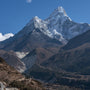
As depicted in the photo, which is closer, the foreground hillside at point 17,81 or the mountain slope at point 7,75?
the foreground hillside at point 17,81

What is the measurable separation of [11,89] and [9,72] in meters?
52.5

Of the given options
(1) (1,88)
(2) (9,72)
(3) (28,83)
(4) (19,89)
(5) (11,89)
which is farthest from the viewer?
(2) (9,72)

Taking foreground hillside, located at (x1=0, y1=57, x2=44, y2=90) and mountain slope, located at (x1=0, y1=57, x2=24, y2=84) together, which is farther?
mountain slope, located at (x1=0, y1=57, x2=24, y2=84)

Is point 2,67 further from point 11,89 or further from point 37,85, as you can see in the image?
point 11,89

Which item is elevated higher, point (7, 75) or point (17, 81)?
point (7, 75)

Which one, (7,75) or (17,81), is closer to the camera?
(17,81)

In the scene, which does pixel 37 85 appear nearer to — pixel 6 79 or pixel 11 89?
pixel 6 79

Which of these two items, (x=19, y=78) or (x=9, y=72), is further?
(x=9, y=72)

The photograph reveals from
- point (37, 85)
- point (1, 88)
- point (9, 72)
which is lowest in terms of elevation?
point (1, 88)

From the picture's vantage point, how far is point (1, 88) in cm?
9456

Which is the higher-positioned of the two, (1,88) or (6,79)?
(6,79)

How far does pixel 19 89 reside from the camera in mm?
118312

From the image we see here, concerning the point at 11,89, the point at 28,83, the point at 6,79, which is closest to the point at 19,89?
the point at 11,89

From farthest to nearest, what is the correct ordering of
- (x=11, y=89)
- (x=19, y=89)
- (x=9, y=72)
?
(x=9, y=72)
(x=19, y=89)
(x=11, y=89)
